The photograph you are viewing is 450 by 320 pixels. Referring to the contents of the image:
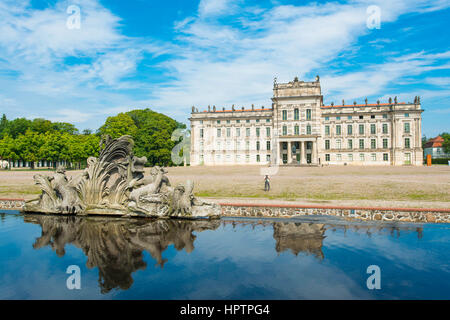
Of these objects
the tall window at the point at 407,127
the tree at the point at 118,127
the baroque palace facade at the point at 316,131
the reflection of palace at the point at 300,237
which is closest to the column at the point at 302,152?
the baroque palace facade at the point at 316,131

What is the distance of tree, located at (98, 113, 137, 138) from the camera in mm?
58794

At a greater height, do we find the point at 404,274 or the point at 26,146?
the point at 26,146

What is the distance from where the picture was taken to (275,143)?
66.5 m

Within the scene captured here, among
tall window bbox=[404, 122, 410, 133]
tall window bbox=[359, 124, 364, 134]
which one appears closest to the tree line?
tall window bbox=[359, 124, 364, 134]

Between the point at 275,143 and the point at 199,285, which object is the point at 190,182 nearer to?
the point at 199,285

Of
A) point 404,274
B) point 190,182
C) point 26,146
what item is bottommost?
point 404,274

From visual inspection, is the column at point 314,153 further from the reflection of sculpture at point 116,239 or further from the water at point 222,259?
the reflection of sculpture at point 116,239

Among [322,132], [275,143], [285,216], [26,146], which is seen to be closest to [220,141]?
[275,143]

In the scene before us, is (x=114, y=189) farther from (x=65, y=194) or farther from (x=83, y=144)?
(x=83, y=144)

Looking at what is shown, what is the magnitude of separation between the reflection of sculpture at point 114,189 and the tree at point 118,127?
4977 centimetres

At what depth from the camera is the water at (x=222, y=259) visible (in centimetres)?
512

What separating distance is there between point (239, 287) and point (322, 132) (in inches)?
2635

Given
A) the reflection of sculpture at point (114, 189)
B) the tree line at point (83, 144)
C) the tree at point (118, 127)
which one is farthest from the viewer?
the tree at point (118, 127)

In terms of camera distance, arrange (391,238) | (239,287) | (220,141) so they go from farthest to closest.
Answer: (220,141) < (391,238) < (239,287)
